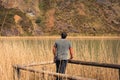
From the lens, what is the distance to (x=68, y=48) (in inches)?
440

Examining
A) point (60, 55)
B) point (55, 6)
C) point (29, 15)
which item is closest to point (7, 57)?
point (60, 55)

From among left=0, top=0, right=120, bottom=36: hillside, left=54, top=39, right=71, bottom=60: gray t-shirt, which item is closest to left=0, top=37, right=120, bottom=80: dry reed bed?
left=54, top=39, right=71, bottom=60: gray t-shirt

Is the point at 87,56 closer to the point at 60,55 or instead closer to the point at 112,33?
the point at 60,55

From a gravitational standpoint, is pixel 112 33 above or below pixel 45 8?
below

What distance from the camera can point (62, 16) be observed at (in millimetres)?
110312

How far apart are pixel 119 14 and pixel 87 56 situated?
99.8m

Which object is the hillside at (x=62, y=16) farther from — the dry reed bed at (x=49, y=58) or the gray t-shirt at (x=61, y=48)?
the gray t-shirt at (x=61, y=48)

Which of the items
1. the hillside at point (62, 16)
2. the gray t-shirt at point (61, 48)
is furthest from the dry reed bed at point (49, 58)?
the hillside at point (62, 16)

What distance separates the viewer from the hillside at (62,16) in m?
101

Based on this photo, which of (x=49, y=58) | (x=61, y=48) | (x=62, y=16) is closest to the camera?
(x=61, y=48)

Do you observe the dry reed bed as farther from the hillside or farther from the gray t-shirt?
the hillside

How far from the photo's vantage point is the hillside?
100562mm

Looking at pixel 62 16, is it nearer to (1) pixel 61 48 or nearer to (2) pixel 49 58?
(2) pixel 49 58

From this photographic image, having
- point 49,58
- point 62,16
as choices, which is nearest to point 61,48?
point 49,58
